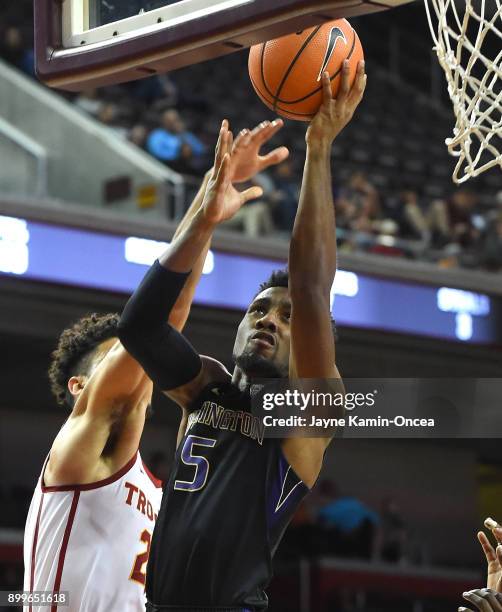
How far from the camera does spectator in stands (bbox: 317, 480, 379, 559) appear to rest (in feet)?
33.2

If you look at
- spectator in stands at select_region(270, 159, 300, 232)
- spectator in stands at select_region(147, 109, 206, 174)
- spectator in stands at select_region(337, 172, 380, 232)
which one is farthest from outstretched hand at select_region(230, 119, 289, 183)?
spectator in stands at select_region(147, 109, 206, 174)

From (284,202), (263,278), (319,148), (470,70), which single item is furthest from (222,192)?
(284,202)

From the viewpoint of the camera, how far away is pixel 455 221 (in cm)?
1191

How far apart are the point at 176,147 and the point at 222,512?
8263 mm

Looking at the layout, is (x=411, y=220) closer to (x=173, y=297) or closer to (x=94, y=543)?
(x=94, y=543)

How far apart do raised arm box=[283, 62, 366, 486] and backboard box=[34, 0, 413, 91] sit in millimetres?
290

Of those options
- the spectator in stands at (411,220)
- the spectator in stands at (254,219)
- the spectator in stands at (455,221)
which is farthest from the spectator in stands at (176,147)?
the spectator in stands at (455,221)

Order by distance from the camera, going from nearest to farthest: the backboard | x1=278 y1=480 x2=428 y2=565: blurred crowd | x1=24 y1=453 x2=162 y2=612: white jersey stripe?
1. the backboard
2. x1=24 y1=453 x2=162 y2=612: white jersey stripe
3. x1=278 y1=480 x2=428 y2=565: blurred crowd

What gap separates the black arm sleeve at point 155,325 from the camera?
3188 millimetres

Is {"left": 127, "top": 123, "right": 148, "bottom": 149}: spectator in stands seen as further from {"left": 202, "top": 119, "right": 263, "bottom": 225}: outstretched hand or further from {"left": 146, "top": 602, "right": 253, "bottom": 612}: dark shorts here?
{"left": 146, "top": 602, "right": 253, "bottom": 612}: dark shorts

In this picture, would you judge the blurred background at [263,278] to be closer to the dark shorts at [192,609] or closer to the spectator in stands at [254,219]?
the spectator in stands at [254,219]

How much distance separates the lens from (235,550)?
312cm

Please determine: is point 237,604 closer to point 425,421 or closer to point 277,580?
point 425,421

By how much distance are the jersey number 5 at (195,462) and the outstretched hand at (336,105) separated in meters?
0.82
